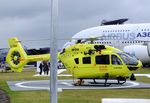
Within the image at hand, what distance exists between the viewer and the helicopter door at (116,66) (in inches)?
988

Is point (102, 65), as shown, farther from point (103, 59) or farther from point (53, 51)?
point (53, 51)

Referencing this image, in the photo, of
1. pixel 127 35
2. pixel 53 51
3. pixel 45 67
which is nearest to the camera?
pixel 53 51

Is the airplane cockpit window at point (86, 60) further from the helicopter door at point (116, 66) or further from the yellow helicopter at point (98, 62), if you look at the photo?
the helicopter door at point (116, 66)

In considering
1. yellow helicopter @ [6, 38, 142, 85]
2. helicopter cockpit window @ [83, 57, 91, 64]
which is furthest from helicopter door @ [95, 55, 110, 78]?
helicopter cockpit window @ [83, 57, 91, 64]

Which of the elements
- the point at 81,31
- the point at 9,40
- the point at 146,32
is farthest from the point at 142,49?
the point at 9,40

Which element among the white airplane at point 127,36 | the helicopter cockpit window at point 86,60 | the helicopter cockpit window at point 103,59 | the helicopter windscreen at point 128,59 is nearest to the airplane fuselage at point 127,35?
the white airplane at point 127,36

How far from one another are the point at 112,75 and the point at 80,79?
206cm

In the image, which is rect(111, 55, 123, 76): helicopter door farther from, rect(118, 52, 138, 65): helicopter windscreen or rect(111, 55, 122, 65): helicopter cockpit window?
rect(118, 52, 138, 65): helicopter windscreen

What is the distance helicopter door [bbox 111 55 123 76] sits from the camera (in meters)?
25.1

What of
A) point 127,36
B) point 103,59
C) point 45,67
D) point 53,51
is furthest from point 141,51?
point 53,51

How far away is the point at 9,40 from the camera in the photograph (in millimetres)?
39375

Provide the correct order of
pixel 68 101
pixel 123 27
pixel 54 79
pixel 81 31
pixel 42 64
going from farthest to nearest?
pixel 81 31, pixel 123 27, pixel 42 64, pixel 68 101, pixel 54 79

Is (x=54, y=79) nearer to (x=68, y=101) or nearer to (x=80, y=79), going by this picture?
(x=68, y=101)

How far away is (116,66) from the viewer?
25.1 m
